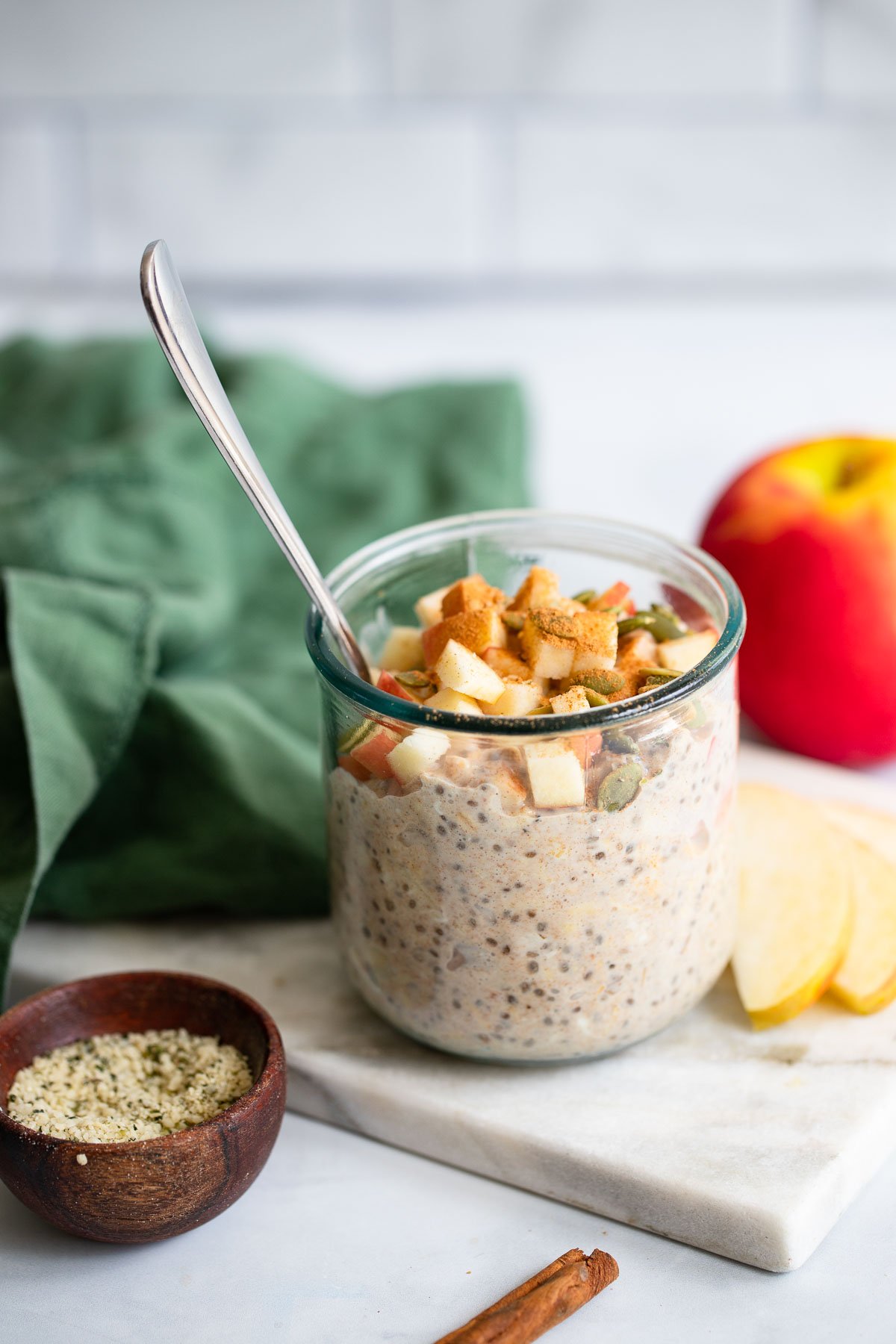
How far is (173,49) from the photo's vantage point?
2166mm

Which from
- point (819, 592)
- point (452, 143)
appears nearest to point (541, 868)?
point (819, 592)

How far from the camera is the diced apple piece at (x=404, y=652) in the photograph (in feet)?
3.03

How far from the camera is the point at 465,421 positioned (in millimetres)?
1514

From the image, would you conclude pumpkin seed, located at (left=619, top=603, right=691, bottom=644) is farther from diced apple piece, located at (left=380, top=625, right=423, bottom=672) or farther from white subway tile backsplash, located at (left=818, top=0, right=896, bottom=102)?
white subway tile backsplash, located at (left=818, top=0, right=896, bottom=102)

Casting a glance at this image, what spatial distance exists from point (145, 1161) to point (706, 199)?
1.89m

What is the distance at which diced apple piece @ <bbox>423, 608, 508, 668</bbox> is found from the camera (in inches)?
33.5

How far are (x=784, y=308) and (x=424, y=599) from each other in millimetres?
1501

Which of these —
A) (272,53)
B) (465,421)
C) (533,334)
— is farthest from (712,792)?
(272,53)

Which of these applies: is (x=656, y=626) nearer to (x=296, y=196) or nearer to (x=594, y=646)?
(x=594, y=646)

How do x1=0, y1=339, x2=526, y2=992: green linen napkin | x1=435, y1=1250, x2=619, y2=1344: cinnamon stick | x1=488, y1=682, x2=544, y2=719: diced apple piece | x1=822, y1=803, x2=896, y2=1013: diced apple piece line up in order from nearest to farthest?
x1=435, y1=1250, x2=619, y2=1344: cinnamon stick → x1=488, y1=682, x2=544, y2=719: diced apple piece → x1=822, y1=803, x2=896, y2=1013: diced apple piece → x1=0, y1=339, x2=526, y2=992: green linen napkin

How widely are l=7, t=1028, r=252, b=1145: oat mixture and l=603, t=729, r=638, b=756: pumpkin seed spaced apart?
11.2 inches

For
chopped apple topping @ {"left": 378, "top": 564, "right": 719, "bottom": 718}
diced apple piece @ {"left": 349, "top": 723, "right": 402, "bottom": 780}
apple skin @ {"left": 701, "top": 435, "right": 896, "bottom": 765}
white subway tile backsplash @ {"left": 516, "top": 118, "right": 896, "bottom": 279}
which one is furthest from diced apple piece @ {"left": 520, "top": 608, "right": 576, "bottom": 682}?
white subway tile backsplash @ {"left": 516, "top": 118, "right": 896, "bottom": 279}

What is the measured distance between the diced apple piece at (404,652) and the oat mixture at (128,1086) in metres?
0.26

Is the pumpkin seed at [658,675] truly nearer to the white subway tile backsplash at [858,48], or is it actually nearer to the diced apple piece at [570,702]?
the diced apple piece at [570,702]
